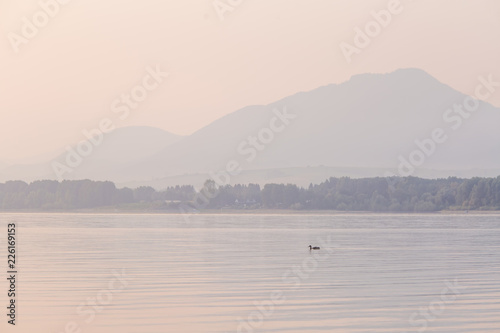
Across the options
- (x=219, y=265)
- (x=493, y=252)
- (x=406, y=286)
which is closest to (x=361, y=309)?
(x=406, y=286)

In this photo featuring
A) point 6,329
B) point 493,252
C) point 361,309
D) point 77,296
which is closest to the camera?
point 6,329

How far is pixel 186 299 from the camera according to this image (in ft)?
105

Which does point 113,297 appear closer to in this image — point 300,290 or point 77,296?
point 77,296

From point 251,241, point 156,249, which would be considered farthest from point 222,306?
point 251,241

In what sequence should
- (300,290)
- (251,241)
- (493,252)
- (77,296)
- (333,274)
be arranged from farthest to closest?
(251,241), (493,252), (333,274), (300,290), (77,296)

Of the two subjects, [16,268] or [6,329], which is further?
[16,268]

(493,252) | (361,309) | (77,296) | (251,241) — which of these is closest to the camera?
(361,309)

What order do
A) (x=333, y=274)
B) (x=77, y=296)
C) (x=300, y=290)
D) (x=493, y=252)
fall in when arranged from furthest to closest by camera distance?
(x=493, y=252), (x=333, y=274), (x=300, y=290), (x=77, y=296)

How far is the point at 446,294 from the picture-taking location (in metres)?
33.9

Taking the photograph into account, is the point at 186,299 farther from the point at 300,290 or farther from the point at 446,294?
the point at 446,294

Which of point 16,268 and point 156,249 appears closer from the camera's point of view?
point 16,268

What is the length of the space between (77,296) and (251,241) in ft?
124

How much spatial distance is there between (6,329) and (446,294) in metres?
16.2

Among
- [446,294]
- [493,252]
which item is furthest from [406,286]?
[493,252]
